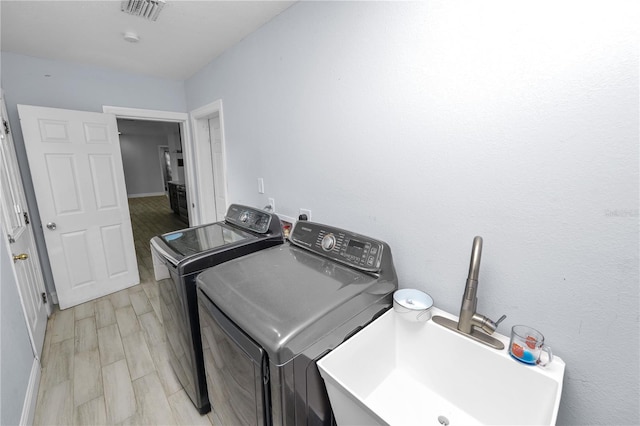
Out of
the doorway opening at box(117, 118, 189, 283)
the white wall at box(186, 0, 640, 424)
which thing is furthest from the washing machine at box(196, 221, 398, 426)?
the doorway opening at box(117, 118, 189, 283)

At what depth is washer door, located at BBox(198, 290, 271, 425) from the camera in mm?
844

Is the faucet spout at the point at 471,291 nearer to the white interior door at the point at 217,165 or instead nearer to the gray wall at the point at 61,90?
the white interior door at the point at 217,165

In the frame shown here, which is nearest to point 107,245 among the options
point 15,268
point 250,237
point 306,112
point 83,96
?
point 15,268

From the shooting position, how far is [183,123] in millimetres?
3119

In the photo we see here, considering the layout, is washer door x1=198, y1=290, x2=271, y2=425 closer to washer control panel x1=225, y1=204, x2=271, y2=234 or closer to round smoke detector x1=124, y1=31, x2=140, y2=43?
washer control panel x1=225, y1=204, x2=271, y2=234

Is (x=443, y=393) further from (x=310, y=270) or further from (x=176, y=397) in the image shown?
(x=176, y=397)

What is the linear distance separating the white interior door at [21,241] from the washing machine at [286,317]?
1.63 m

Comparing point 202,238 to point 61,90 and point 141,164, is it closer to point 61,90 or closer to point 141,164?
point 61,90

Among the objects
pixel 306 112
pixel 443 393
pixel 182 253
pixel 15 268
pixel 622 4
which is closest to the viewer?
pixel 622 4

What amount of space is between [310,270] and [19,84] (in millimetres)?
3148

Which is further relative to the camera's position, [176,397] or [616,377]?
[176,397]

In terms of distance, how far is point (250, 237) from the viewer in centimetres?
158

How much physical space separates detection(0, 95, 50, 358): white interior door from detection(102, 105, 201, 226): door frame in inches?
32.8

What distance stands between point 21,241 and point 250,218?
6.12ft
